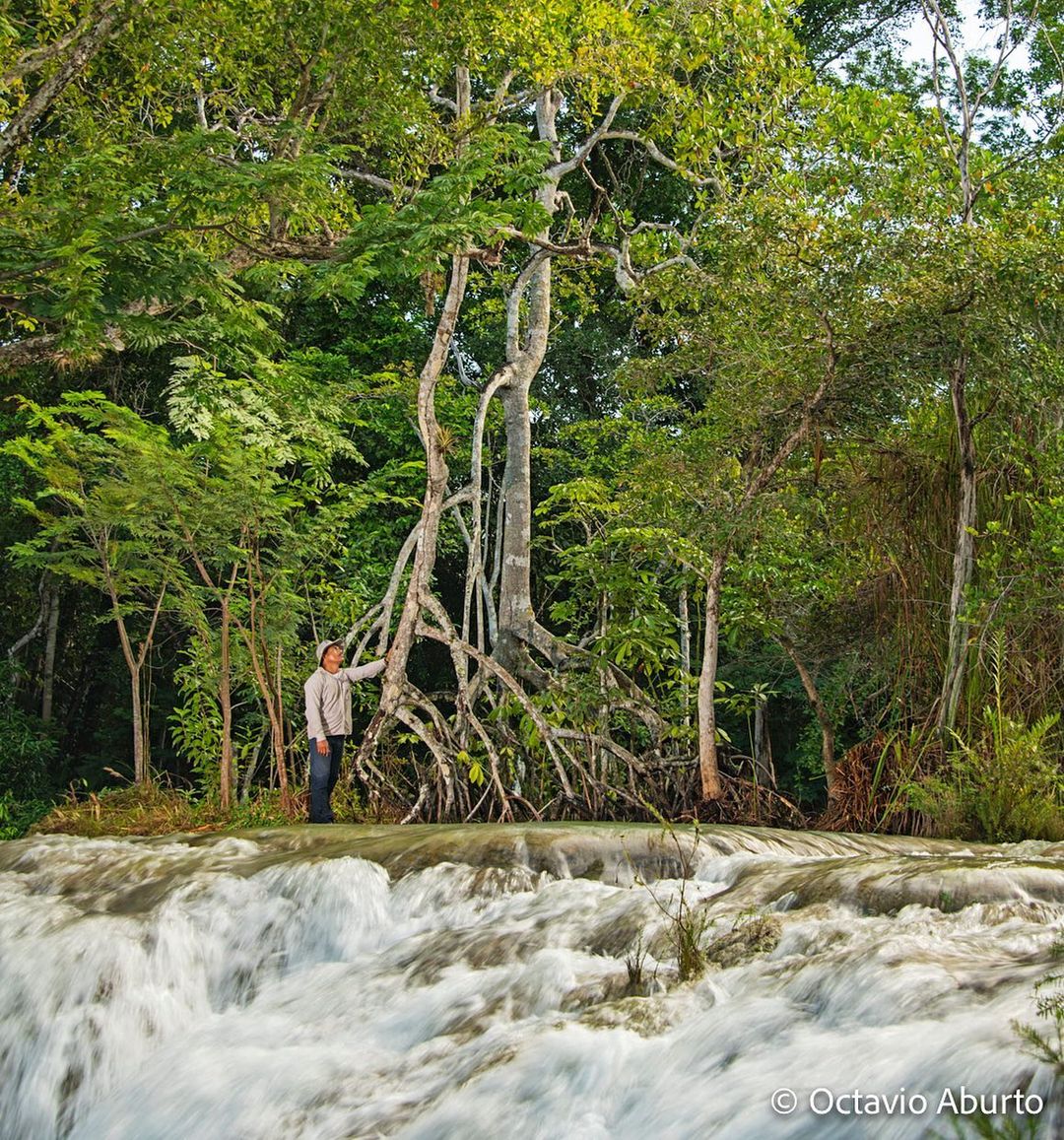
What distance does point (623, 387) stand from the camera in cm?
1352

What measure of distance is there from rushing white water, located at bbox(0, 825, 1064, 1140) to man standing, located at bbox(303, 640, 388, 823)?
1719 mm

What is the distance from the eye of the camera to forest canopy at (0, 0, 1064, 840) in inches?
348

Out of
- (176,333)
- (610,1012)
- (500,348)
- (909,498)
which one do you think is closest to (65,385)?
(500,348)

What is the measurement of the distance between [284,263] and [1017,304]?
6.07 m

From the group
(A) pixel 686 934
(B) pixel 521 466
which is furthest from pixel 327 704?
(A) pixel 686 934

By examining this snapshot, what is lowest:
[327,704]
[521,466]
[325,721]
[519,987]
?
[519,987]

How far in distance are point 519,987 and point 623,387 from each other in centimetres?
914

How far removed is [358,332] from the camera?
1955 centimetres

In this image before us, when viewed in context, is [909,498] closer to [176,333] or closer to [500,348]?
[176,333]

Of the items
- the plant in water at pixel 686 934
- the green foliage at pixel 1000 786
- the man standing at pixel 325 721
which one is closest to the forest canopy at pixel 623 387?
the green foliage at pixel 1000 786

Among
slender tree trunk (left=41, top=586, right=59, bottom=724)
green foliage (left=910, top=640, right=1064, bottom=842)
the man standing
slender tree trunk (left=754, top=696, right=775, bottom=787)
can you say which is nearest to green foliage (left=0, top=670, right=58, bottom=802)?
slender tree trunk (left=41, top=586, right=59, bottom=724)

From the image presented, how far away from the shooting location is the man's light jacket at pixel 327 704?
966 cm

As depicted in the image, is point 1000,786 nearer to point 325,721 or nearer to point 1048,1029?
point 1048,1029

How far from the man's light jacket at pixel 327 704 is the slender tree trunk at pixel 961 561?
14.1 feet
